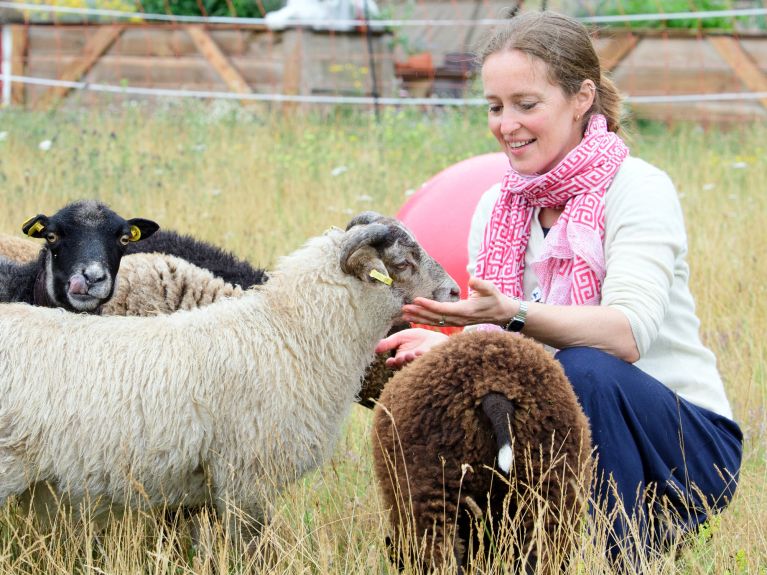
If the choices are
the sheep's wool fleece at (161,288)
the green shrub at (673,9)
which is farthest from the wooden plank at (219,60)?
the sheep's wool fleece at (161,288)

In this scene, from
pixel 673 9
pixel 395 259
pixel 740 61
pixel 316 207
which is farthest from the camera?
pixel 673 9

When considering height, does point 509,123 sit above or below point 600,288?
above

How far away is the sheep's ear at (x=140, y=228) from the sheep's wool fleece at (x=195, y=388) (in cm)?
83

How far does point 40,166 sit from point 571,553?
6824mm

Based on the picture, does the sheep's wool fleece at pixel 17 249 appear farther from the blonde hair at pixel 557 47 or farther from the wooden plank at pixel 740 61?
the wooden plank at pixel 740 61

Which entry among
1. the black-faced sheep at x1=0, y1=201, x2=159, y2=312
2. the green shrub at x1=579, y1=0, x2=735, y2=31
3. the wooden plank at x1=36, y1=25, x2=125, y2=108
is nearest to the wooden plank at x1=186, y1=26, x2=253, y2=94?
the wooden plank at x1=36, y1=25, x2=125, y2=108

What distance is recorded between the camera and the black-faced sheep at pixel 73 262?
13.2ft

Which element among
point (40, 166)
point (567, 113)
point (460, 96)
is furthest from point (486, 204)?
point (460, 96)

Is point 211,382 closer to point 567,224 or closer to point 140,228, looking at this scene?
point 140,228

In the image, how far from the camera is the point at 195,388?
3.51 meters

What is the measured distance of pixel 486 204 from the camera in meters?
4.26

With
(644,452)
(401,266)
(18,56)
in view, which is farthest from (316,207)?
(18,56)

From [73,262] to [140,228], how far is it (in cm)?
52

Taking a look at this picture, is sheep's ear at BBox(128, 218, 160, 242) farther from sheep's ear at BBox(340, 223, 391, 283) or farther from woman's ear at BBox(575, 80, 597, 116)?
woman's ear at BBox(575, 80, 597, 116)
